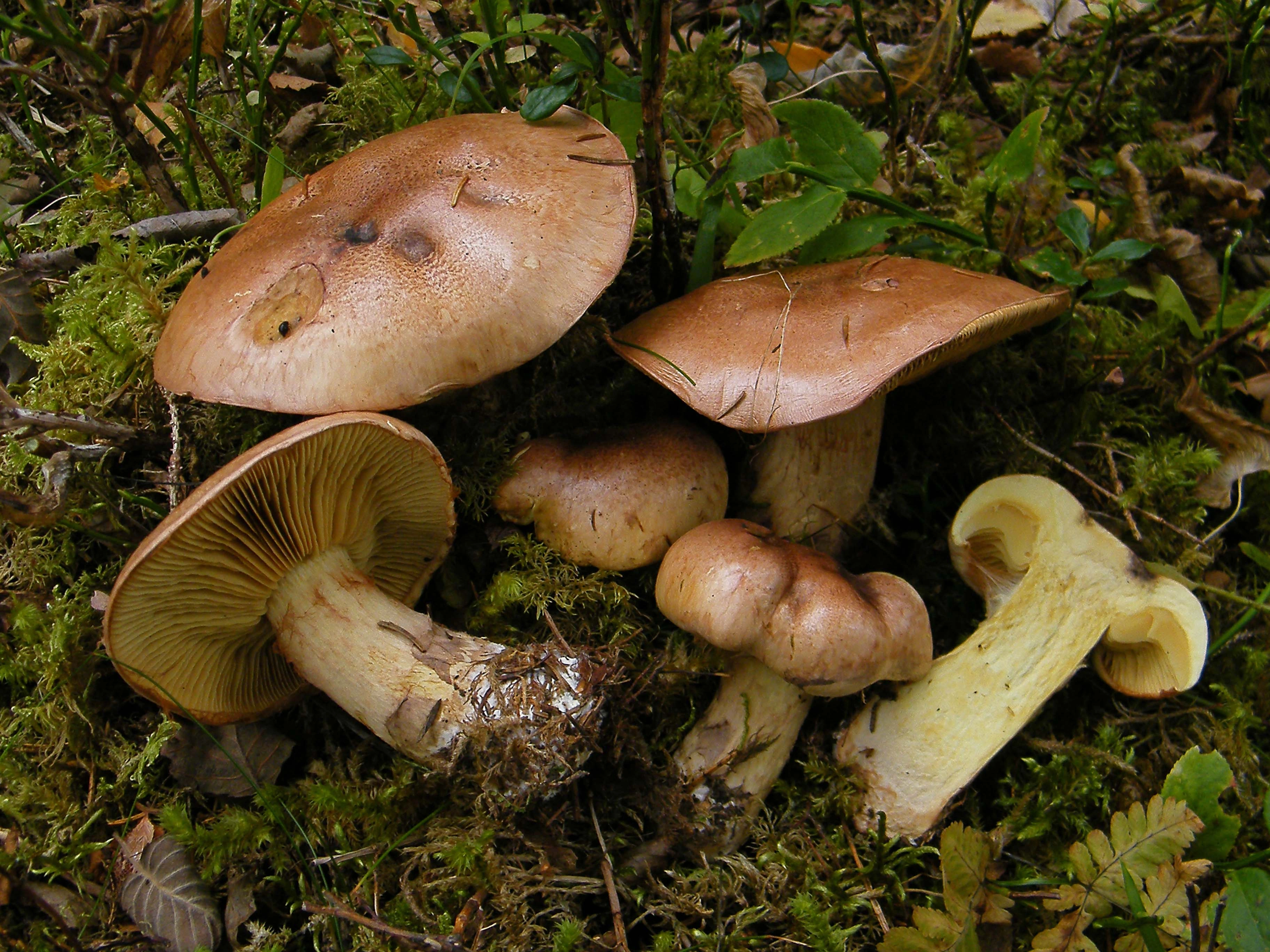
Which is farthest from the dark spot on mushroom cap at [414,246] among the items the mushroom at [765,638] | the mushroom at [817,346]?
the mushroom at [765,638]

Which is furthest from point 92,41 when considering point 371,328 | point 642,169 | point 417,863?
point 417,863

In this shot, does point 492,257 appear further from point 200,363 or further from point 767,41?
point 767,41

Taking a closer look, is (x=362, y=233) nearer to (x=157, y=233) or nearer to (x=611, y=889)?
(x=157, y=233)

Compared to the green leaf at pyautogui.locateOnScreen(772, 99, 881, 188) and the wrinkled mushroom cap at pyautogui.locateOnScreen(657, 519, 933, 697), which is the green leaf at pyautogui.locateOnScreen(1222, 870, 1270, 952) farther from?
the green leaf at pyautogui.locateOnScreen(772, 99, 881, 188)

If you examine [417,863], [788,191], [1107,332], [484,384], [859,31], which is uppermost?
[859,31]

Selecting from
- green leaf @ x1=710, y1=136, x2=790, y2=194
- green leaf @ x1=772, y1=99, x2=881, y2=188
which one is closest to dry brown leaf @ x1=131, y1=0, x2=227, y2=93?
green leaf @ x1=710, y1=136, x2=790, y2=194

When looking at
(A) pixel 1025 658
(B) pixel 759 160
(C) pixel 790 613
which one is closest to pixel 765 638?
(C) pixel 790 613
